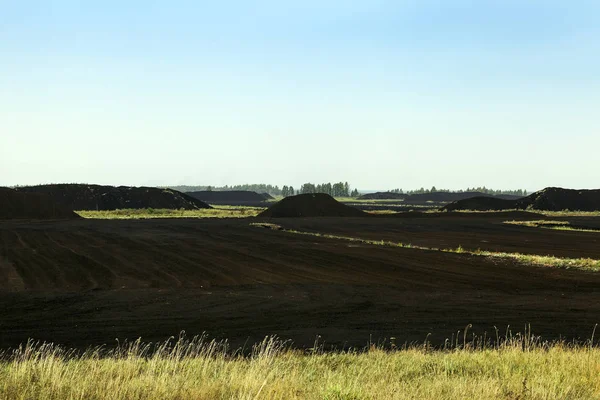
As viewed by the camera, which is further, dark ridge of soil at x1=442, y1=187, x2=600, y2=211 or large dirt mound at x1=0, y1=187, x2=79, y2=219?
dark ridge of soil at x1=442, y1=187, x2=600, y2=211

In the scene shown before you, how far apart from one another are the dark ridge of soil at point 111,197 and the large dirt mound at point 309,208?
5346 cm

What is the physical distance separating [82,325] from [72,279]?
9633mm

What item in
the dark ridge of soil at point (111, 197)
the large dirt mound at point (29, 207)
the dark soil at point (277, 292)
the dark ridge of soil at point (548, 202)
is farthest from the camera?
the dark ridge of soil at point (111, 197)

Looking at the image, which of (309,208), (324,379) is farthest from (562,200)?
(324,379)

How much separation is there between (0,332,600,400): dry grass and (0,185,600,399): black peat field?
45 mm

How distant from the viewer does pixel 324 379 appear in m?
8.52

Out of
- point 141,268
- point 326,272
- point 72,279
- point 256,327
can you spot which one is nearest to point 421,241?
point 326,272

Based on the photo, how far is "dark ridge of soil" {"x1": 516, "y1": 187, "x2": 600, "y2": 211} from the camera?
137 meters

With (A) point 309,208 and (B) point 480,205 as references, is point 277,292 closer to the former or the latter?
(A) point 309,208

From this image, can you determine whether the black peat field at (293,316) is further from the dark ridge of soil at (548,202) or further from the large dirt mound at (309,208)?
the dark ridge of soil at (548,202)

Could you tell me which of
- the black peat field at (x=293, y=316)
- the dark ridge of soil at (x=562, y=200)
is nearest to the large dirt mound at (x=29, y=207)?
the black peat field at (x=293, y=316)

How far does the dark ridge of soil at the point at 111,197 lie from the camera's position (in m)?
135

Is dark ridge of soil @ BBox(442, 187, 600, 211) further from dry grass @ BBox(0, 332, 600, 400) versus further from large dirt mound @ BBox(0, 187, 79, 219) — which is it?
dry grass @ BBox(0, 332, 600, 400)

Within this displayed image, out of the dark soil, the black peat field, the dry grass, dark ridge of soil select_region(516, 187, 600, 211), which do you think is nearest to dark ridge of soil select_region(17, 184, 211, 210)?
dark ridge of soil select_region(516, 187, 600, 211)
